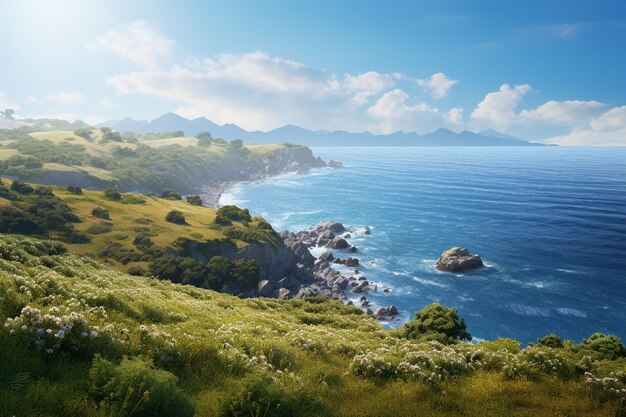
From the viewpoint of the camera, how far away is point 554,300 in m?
58.5

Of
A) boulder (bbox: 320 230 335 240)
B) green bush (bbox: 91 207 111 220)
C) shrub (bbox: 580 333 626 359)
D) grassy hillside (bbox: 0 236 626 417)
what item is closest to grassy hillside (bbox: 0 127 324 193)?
green bush (bbox: 91 207 111 220)

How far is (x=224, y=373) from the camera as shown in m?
9.88

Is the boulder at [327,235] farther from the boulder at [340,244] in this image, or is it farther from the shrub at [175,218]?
the shrub at [175,218]

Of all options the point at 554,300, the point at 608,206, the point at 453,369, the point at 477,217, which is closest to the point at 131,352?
the point at 453,369

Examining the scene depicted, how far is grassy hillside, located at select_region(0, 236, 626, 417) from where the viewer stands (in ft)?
23.1

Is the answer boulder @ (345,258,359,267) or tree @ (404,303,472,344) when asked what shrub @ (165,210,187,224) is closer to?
boulder @ (345,258,359,267)

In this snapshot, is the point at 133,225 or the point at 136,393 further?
the point at 133,225

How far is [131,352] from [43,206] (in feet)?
202

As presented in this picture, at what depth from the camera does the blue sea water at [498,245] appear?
55.2 metres

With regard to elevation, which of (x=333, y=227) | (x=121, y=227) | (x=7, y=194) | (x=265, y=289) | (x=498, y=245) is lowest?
(x=265, y=289)

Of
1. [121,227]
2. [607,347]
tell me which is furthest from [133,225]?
[607,347]

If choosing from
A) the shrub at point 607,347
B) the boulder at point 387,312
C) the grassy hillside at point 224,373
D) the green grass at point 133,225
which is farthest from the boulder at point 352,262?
the grassy hillside at point 224,373

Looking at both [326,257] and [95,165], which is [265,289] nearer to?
[326,257]

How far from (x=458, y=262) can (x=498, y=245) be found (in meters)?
21.3
